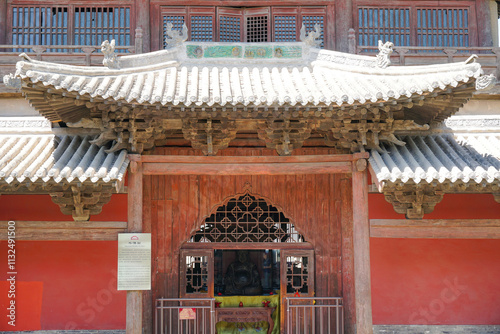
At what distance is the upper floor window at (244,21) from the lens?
10367 millimetres

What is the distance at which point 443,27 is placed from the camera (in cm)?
1046

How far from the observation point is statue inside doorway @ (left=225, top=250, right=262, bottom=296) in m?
12.2

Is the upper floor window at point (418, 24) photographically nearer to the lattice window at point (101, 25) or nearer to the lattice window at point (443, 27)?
the lattice window at point (443, 27)

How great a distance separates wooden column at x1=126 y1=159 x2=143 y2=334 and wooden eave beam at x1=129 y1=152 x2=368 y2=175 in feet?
0.71

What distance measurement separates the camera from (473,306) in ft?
28.6

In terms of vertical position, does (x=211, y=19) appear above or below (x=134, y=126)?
above

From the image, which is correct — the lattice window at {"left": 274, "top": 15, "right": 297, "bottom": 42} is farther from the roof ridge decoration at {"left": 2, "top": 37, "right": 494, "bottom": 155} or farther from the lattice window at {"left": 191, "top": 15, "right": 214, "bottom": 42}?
the lattice window at {"left": 191, "top": 15, "right": 214, "bottom": 42}

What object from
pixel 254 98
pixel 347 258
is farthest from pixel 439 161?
pixel 254 98

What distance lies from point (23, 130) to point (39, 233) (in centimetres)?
175

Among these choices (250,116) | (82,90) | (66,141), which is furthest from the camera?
(66,141)

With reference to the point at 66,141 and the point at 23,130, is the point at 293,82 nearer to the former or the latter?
the point at 66,141

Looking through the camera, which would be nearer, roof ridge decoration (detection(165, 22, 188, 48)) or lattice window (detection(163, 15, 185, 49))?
roof ridge decoration (detection(165, 22, 188, 48))

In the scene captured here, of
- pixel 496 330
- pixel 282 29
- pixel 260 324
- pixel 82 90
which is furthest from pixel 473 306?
pixel 82 90

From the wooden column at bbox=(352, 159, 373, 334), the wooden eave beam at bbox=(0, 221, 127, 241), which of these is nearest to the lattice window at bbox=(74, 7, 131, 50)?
the wooden eave beam at bbox=(0, 221, 127, 241)
